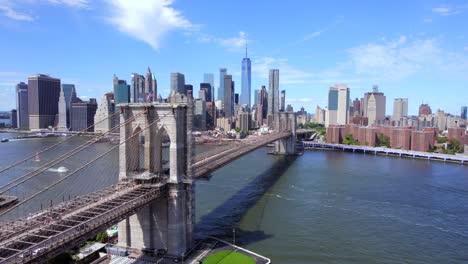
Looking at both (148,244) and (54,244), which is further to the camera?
(148,244)

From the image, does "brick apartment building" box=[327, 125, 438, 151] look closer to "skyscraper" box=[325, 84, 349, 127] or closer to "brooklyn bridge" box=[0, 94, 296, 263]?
"skyscraper" box=[325, 84, 349, 127]

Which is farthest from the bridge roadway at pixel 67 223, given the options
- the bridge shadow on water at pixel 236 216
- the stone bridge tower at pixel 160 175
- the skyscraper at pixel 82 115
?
the skyscraper at pixel 82 115

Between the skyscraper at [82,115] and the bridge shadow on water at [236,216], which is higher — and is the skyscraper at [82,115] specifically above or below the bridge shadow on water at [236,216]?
above

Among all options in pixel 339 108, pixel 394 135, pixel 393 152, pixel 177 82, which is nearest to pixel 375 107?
pixel 339 108

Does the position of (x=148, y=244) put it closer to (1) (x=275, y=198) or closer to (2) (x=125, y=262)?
(2) (x=125, y=262)

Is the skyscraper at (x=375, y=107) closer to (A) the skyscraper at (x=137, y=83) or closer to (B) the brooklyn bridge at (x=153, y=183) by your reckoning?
(A) the skyscraper at (x=137, y=83)

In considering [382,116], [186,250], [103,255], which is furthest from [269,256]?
[382,116]
